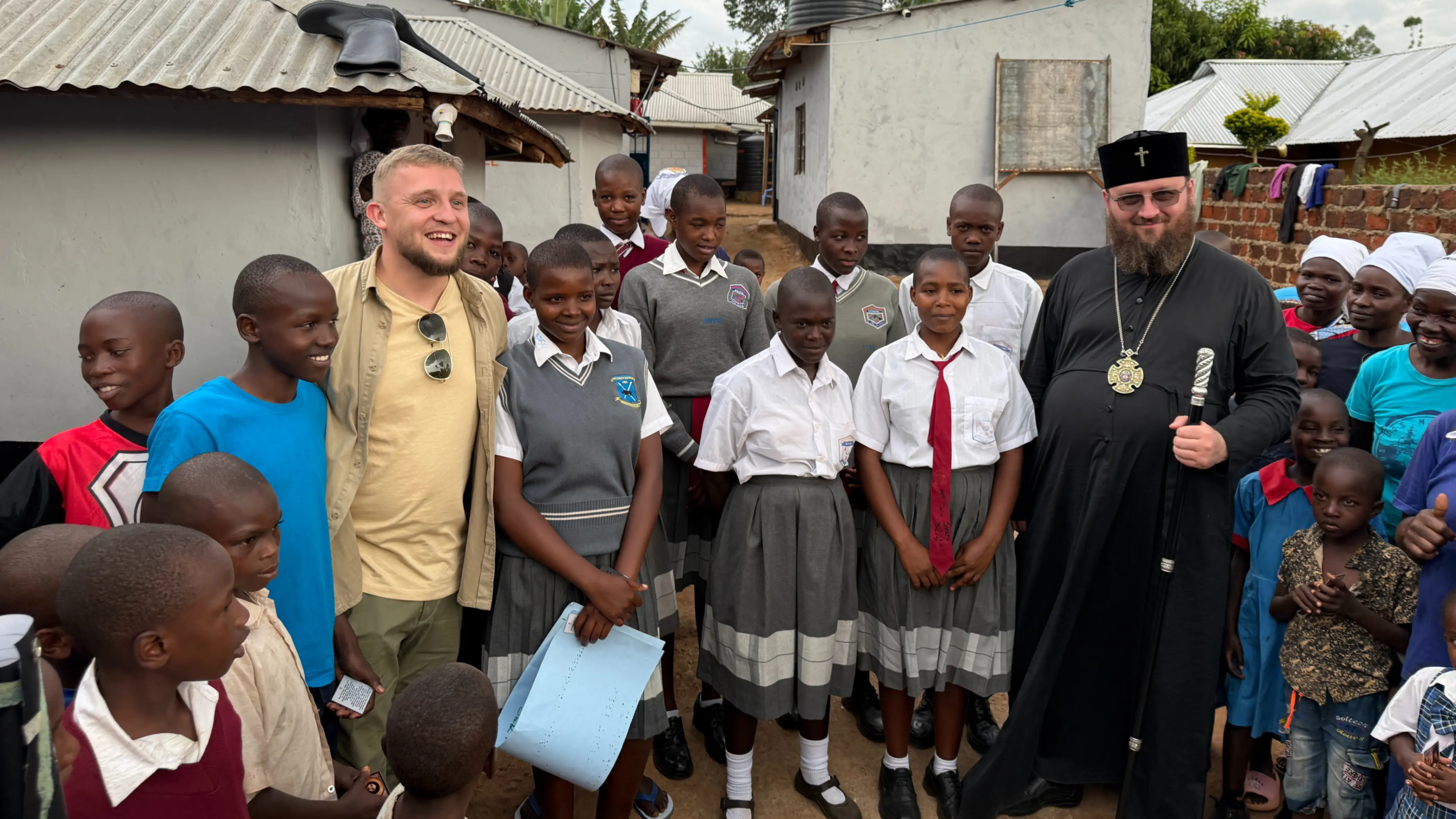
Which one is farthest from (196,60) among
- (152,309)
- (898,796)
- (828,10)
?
(828,10)

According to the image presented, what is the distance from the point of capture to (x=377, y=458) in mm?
2686

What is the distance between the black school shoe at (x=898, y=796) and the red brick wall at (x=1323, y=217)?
709 cm

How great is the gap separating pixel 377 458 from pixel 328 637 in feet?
1.64

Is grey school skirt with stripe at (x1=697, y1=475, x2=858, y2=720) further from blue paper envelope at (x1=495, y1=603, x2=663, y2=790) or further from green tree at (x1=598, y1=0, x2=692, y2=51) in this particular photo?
green tree at (x1=598, y1=0, x2=692, y2=51)

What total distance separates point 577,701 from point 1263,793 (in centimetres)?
262

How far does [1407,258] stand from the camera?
12.2 ft

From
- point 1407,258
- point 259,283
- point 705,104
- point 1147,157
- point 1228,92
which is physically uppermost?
point 705,104

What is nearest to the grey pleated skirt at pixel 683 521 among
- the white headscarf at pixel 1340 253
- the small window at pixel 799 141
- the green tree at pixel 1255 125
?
the white headscarf at pixel 1340 253

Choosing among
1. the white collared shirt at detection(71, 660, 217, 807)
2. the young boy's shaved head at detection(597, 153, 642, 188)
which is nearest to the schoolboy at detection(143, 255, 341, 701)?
the white collared shirt at detection(71, 660, 217, 807)

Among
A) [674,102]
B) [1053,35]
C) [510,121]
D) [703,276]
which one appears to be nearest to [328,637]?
[703,276]

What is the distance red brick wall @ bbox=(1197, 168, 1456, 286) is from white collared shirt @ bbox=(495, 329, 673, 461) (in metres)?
7.53

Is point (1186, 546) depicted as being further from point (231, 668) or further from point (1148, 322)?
point (231, 668)

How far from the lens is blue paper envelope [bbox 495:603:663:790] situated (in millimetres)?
2648

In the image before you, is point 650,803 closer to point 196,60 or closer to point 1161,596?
point 1161,596
